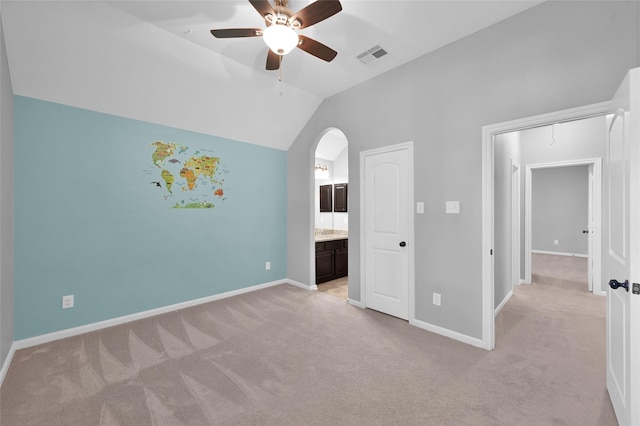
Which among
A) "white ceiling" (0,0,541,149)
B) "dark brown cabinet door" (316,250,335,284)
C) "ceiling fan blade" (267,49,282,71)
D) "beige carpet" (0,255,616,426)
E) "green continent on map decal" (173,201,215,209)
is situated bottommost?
"beige carpet" (0,255,616,426)

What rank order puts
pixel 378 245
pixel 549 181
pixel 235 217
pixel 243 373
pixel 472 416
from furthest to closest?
pixel 549 181 → pixel 235 217 → pixel 378 245 → pixel 243 373 → pixel 472 416

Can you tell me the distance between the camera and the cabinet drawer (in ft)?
16.2

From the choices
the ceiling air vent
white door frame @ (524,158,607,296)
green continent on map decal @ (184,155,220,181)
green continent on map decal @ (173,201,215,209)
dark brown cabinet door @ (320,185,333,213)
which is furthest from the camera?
dark brown cabinet door @ (320,185,333,213)

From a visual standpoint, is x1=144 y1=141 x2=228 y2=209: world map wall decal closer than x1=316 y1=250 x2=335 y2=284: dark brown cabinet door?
Yes

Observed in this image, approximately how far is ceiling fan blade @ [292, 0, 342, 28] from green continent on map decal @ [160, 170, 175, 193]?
260cm

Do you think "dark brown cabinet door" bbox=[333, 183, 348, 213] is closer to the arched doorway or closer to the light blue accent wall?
the arched doorway

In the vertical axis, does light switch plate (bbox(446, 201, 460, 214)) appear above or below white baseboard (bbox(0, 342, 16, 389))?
above

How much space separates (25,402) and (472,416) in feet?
10.2

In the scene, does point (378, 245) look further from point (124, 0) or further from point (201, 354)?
point (124, 0)

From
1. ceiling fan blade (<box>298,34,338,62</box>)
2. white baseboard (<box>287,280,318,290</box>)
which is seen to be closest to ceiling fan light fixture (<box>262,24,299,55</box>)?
ceiling fan blade (<box>298,34,338,62</box>)

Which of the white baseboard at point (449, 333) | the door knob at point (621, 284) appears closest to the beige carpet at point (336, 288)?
the white baseboard at point (449, 333)

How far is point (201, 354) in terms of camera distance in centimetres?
254

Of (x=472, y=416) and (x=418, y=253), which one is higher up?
(x=418, y=253)

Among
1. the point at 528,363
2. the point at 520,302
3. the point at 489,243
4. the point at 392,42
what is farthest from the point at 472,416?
the point at 392,42
